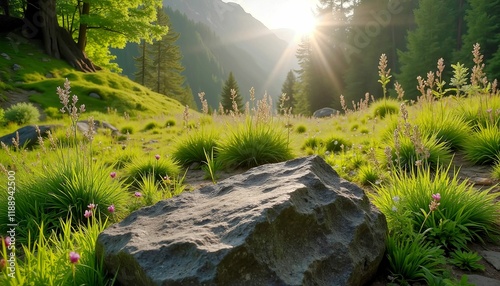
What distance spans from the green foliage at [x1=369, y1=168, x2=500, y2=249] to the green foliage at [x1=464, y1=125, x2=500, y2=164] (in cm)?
218

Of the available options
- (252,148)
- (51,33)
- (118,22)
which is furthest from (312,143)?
(51,33)

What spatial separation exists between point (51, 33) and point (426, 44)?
34081 millimetres

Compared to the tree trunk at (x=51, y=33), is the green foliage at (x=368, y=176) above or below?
below

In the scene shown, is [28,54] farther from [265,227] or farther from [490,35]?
[490,35]

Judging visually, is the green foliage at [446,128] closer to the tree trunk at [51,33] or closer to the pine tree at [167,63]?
the tree trunk at [51,33]

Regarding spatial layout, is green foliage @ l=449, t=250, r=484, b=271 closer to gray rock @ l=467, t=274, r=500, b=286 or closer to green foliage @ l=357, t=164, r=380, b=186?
gray rock @ l=467, t=274, r=500, b=286

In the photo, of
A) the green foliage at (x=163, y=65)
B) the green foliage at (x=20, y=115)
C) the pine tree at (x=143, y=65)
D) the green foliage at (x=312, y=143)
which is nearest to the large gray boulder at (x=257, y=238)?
the green foliage at (x=312, y=143)

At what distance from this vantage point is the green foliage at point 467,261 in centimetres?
264

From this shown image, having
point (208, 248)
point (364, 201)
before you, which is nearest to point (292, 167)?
point (364, 201)

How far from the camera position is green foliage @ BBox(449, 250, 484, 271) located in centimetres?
264

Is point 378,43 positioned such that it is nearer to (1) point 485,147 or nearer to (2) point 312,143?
(2) point 312,143

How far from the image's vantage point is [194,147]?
6.95 m

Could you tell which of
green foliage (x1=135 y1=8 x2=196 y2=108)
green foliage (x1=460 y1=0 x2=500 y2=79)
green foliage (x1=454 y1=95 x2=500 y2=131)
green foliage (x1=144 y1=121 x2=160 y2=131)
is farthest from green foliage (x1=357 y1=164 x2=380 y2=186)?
green foliage (x1=135 y1=8 x2=196 y2=108)

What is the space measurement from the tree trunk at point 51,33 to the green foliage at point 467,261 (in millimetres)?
28085
